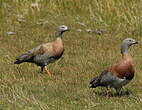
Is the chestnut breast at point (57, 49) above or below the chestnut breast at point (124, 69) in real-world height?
below

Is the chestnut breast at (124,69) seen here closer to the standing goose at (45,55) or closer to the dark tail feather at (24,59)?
the standing goose at (45,55)

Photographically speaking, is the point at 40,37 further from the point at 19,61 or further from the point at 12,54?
the point at 19,61

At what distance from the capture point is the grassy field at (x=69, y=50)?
1025 centimetres

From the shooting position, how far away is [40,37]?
1891 cm

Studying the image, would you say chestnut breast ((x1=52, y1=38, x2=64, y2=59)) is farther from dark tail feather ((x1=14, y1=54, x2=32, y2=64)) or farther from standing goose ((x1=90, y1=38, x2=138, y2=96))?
standing goose ((x1=90, y1=38, x2=138, y2=96))

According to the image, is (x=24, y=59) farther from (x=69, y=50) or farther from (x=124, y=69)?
(x=124, y=69)

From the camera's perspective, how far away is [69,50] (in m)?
16.9

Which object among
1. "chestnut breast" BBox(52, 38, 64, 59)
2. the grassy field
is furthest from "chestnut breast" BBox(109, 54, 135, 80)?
"chestnut breast" BBox(52, 38, 64, 59)

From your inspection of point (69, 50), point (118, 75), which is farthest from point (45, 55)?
point (118, 75)

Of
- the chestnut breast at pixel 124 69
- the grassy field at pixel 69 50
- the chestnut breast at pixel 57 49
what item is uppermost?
the chestnut breast at pixel 124 69

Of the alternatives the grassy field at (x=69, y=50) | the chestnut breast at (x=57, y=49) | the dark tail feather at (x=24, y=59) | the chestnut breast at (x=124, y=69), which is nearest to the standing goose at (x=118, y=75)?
the chestnut breast at (x=124, y=69)

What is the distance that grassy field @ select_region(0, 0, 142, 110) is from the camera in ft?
33.6

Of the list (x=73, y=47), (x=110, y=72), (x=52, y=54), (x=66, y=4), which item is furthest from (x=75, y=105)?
(x=66, y=4)

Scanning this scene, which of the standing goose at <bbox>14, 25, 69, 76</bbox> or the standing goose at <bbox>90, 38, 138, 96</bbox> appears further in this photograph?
the standing goose at <bbox>14, 25, 69, 76</bbox>
